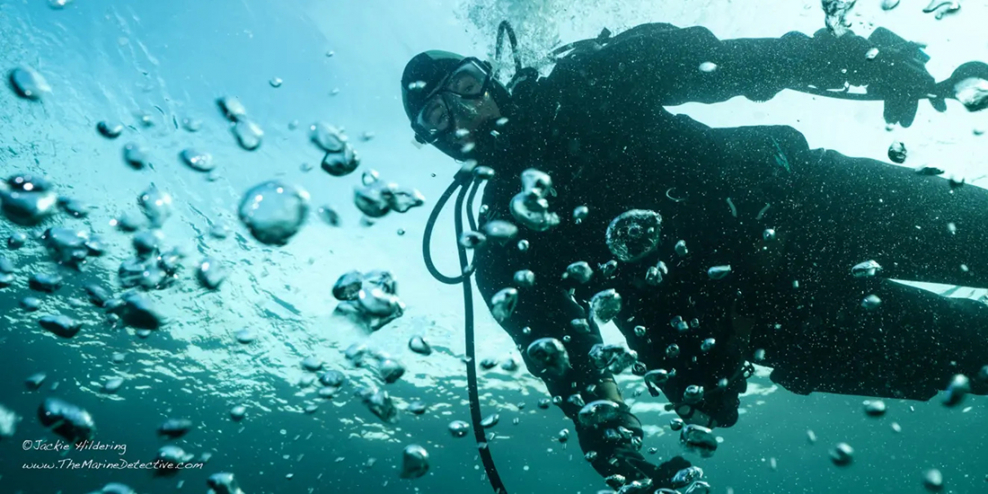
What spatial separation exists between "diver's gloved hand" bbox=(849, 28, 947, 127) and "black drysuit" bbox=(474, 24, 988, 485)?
0.01m

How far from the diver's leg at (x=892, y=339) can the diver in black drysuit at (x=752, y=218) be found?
0.04 feet

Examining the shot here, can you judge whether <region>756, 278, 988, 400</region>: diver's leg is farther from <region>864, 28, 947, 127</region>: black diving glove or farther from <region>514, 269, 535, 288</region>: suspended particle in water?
<region>514, 269, 535, 288</region>: suspended particle in water

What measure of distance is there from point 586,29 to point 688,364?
4.80m

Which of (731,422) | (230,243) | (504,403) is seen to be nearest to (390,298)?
(731,422)

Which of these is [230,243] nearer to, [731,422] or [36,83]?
[36,83]

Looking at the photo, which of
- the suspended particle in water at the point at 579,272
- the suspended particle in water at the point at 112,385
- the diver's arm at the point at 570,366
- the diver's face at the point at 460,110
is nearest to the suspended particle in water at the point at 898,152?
the suspended particle in water at the point at 579,272

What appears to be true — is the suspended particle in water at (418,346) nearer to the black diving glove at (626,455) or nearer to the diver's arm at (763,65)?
the black diving glove at (626,455)

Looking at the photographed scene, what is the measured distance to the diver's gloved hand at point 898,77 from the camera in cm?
304

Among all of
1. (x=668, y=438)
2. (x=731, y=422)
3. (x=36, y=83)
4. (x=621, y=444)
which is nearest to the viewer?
(x=621, y=444)

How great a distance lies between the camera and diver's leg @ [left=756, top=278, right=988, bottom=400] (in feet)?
10.7

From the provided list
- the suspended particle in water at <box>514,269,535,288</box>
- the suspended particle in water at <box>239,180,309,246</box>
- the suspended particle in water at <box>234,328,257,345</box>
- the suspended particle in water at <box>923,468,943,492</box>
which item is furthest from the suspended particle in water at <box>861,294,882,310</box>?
the suspended particle in water at <box>234,328,257,345</box>

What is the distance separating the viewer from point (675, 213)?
11.0 feet

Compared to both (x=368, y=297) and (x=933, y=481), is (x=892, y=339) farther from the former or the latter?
(x=368, y=297)

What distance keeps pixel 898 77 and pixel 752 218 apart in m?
1.30
